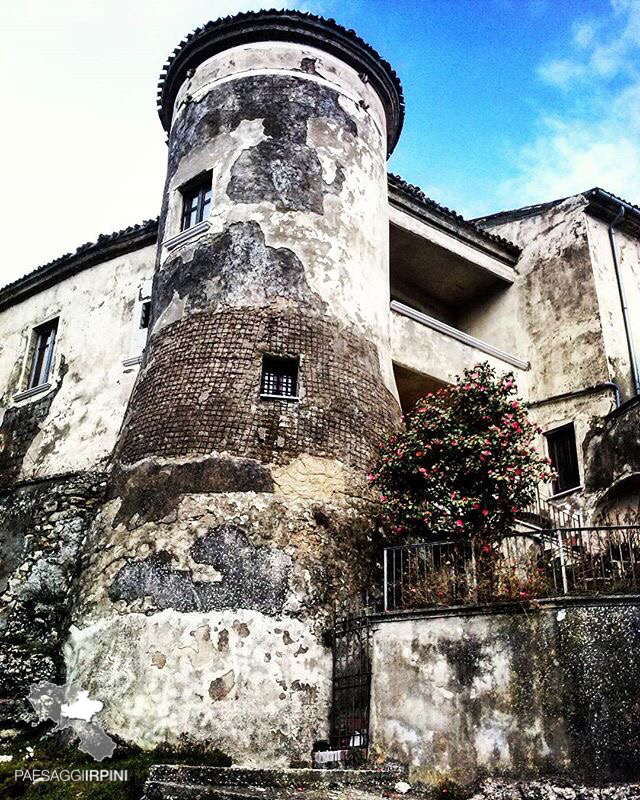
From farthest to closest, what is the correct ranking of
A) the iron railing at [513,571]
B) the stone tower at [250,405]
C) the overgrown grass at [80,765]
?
the stone tower at [250,405] < the iron railing at [513,571] < the overgrown grass at [80,765]

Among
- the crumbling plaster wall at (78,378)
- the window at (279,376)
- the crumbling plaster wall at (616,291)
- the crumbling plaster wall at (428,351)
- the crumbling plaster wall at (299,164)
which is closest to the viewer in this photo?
the window at (279,376)

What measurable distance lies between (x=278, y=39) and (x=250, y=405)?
773cm

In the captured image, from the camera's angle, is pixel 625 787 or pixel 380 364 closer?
pixel 625 787

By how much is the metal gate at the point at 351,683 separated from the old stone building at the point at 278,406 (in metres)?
0.18

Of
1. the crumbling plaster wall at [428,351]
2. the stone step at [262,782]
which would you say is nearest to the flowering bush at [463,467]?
the stone step at [262,782]

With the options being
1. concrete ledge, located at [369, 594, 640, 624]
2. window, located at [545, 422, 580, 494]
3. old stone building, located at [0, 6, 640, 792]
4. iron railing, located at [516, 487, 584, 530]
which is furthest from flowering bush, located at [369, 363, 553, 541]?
window, located at [545, 422, 580, 494]

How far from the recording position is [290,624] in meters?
11.6

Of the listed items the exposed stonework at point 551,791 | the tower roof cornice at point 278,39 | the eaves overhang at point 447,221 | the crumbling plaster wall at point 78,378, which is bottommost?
the exposed stonework at point 551,791

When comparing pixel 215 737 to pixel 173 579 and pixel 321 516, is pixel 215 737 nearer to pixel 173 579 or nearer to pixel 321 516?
pixel 173 579

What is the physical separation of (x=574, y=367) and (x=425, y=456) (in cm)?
756

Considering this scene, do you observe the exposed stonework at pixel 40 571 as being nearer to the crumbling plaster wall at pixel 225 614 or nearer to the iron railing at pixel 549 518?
the crumbling plaster wall at pixel 225 614

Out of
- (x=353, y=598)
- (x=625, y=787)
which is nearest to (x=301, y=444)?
(x=353, y=598)

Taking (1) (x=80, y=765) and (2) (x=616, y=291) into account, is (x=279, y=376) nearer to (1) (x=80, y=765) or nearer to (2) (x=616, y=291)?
(1) (x=80, y=765)

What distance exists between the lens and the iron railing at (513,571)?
33.4 feet
